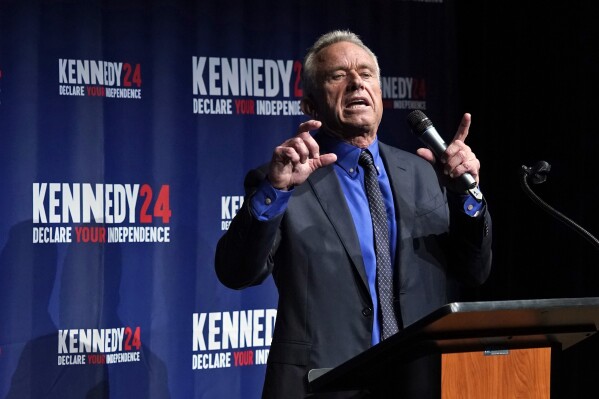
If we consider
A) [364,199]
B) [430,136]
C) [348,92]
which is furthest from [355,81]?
[430,136]

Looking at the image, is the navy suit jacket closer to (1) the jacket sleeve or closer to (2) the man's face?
(1) the jacket sleeve

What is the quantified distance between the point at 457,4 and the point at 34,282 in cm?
261

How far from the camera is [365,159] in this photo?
2502mm

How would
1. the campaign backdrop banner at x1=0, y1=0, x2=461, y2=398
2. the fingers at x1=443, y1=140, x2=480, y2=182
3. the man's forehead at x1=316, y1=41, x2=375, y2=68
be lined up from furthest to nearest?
1. the campaign backdrop banner at x1=0, y1=0, x2=461, y2=398
2. the man's forehead at x1=316, y1=41, x2=375, y2=68
3. the fingers at x1=443, y1=140, x2=480, y2=182

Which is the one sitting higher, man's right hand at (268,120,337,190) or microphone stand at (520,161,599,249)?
man's right hand at (268,120,337,190)

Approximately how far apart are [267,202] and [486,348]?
0.71 metres

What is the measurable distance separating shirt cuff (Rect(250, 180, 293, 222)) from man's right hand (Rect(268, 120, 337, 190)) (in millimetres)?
18

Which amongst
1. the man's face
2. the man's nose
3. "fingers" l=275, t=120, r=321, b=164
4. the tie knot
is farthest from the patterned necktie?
"fingers" l=275, t=120, r=321, b=164

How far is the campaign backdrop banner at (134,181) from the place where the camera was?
3791mm

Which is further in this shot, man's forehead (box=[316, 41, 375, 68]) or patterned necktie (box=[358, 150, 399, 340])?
man's forehead (box=[316, 41, 375, 68])

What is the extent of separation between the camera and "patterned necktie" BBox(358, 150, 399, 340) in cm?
232

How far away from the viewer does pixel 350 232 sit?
7.72 ft

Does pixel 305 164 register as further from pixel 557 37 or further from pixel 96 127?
pixel 557 37

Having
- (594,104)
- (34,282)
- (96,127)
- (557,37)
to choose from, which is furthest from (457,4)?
(34,282)
